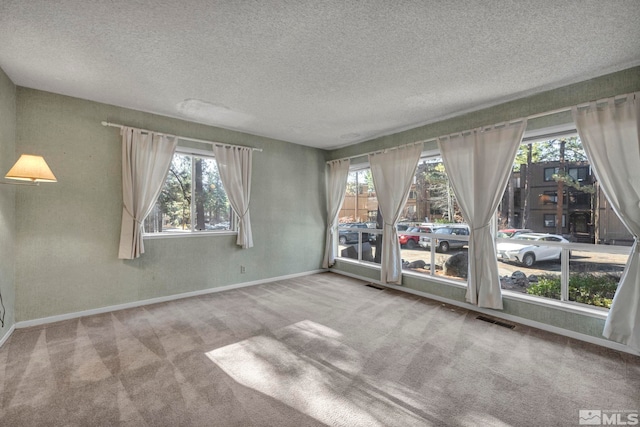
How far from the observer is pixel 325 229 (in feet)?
19.5

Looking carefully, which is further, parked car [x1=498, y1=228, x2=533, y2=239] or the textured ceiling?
parked car [x1=498, y1=228, x2=533, y2=239]

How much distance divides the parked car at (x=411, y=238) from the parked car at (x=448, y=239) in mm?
105

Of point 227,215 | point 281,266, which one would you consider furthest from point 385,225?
point 227,215

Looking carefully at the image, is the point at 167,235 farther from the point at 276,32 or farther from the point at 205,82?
the point at 276,32

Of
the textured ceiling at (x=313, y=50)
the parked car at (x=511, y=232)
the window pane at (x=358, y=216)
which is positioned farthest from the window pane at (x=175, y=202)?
the parked car at (x=511, y=232)

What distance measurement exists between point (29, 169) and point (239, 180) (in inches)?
95.6

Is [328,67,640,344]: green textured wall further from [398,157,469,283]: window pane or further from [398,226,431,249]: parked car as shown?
[398,226,431,249]: parked car

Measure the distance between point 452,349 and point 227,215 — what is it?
3.75 meters

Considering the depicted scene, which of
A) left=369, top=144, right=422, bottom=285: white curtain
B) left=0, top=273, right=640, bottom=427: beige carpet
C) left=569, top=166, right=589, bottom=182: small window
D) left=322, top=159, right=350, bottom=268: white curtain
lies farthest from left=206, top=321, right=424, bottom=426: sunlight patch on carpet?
left=569, top=166, right=589, bottom=182: small window

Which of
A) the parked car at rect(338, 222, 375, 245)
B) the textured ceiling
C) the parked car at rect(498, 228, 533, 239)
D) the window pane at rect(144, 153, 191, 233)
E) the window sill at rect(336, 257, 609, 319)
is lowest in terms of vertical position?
the window sill at rect(336, 257, 609, 319)

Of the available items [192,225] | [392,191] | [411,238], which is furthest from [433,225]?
[192,225]

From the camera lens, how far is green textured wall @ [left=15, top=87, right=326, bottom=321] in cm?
306

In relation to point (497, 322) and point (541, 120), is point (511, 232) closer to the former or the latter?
point (497, 322)

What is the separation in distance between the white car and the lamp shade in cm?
503
